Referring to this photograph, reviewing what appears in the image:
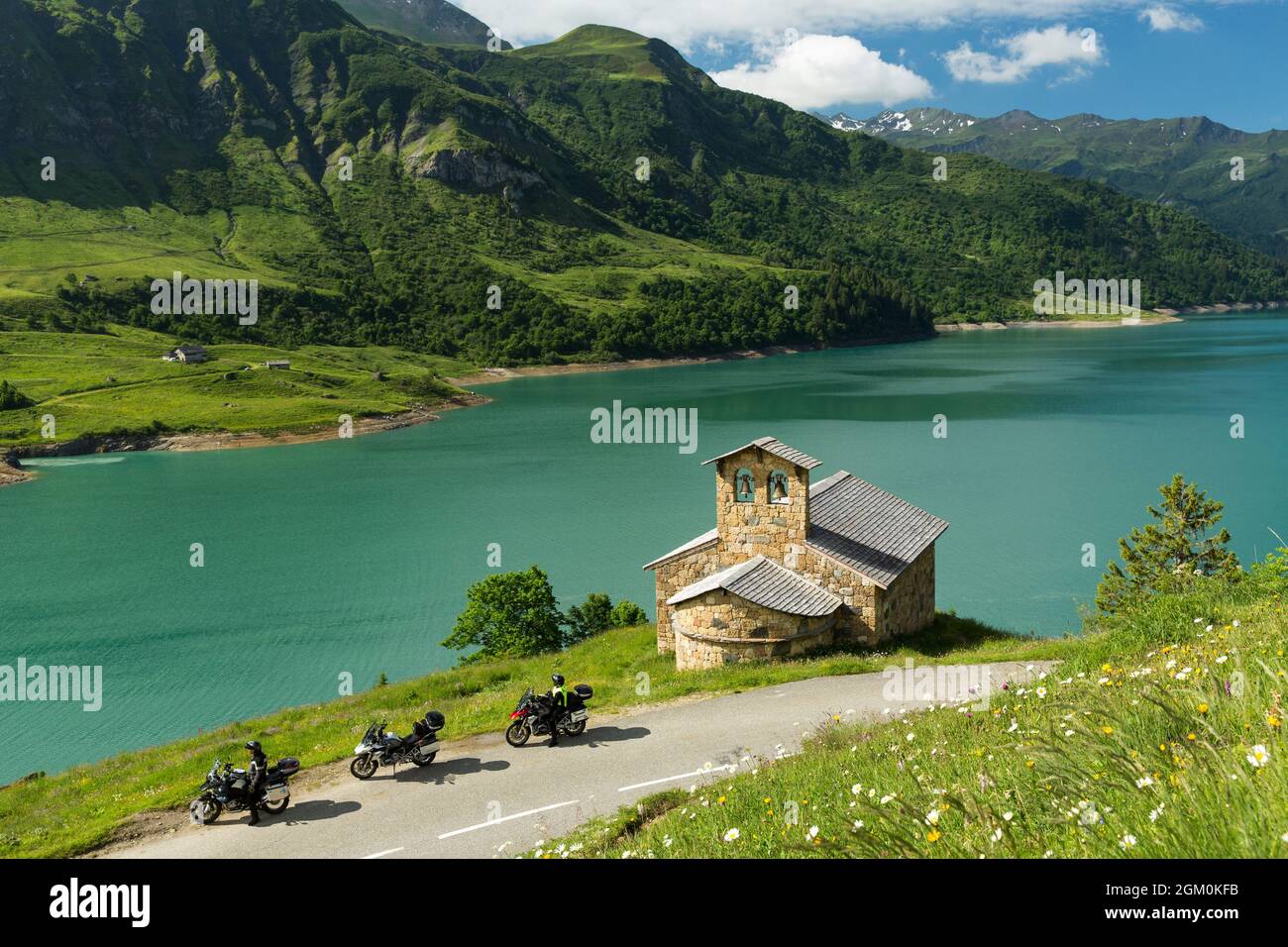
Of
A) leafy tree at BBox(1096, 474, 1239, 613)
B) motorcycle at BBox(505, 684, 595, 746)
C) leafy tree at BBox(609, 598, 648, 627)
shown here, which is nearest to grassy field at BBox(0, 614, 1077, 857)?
motorcycle at BBox(505, 684, 595, 746)

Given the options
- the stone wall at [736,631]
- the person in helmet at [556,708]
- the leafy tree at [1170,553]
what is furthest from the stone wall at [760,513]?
the leafy tree at [1170,553]

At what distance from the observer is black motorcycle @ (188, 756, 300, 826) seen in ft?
61.3

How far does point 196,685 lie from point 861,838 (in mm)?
45198

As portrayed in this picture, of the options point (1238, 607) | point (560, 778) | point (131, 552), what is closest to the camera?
point (1238, 607)

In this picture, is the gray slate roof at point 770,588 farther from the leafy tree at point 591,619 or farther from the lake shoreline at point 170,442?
the lake shoreline at point 170,442

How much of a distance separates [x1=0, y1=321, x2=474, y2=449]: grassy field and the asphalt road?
117 metres

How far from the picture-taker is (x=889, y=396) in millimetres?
148000

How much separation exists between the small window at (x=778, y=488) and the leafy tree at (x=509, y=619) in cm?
1615

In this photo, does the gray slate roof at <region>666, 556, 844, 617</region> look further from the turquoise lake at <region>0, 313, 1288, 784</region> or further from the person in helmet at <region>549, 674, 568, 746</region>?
the turquoise lake at <region>0, 313, 1288, 784</region>

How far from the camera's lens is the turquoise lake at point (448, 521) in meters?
48.4

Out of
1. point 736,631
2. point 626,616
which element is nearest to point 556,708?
point 736,631
